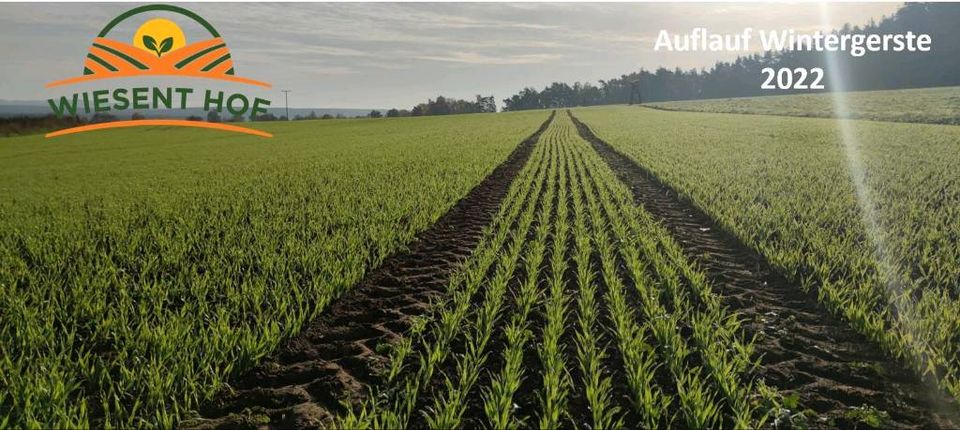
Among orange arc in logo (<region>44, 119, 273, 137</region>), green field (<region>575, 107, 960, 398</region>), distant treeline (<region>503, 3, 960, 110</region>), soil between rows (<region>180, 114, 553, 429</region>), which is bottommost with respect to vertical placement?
soil between rows (<region>180, 114, 553, 429</region>)

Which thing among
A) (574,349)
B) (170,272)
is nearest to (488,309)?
(574,349)

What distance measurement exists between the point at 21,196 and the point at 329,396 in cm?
1722

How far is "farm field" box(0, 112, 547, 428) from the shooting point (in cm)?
414

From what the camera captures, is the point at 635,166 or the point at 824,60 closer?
the point at 635,166

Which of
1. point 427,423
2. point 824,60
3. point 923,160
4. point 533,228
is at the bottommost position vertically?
point 427,423

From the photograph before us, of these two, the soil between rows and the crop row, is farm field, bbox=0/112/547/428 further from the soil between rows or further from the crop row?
the crop row

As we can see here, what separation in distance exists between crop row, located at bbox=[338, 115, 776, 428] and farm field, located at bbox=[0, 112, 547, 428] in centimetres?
140

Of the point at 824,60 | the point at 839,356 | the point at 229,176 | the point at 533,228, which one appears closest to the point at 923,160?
the point at 533,228

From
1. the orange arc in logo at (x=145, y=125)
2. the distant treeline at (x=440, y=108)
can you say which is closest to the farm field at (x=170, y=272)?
the orange arc in logo at (x=145, y=125)

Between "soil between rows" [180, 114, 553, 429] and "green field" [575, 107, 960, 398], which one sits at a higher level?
"green field" [575, 107, 960, 398]

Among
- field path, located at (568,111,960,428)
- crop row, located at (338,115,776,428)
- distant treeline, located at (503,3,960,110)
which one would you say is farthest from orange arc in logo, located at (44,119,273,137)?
distant treeline, located at (503,3,960,110)

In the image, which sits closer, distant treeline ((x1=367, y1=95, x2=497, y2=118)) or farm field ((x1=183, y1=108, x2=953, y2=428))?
farm field ((x1=183, y1=108, x2=953, y2=428))

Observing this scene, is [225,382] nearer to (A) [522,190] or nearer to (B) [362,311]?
(B) [362,311]

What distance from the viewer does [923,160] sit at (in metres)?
17.6
